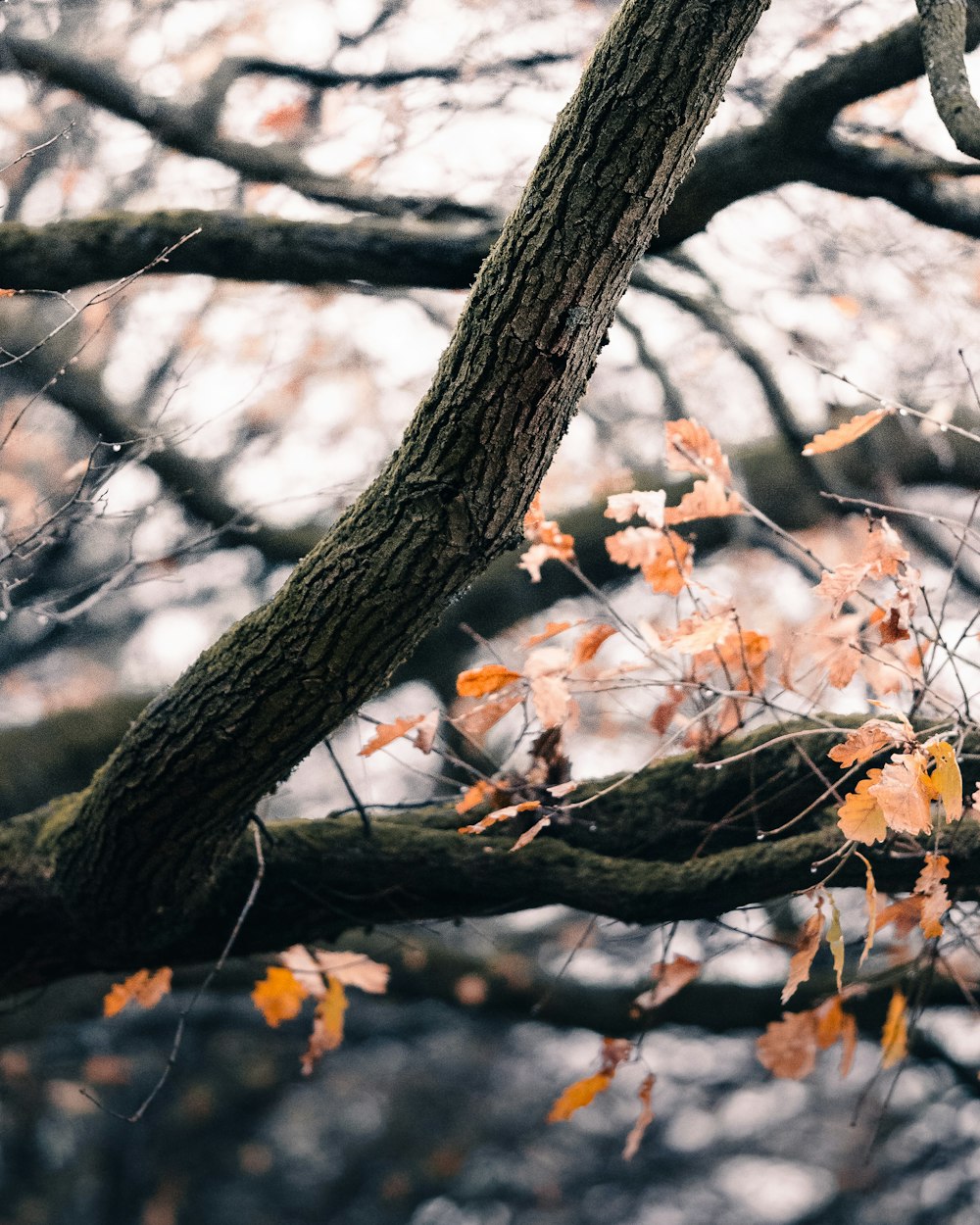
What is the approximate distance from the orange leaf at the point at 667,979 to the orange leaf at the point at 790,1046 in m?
0.26

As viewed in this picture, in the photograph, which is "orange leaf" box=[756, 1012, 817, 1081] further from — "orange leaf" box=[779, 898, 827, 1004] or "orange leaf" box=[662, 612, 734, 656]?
"orange leaf" box=[662, 612, 734, 656]

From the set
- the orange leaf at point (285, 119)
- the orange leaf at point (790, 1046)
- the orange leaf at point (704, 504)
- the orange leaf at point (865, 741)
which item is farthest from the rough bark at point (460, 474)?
the orange leaf at point (285, 119)

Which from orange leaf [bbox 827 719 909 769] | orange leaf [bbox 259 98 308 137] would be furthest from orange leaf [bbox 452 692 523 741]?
orange leaf [bbox 259 98 308 137]

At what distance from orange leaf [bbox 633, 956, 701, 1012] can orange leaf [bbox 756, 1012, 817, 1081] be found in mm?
259

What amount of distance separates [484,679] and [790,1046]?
1.35 meters

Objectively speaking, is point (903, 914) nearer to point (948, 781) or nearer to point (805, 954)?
point (805, 954)

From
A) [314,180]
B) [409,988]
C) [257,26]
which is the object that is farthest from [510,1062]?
[257,26]

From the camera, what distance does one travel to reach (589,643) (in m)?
2.23

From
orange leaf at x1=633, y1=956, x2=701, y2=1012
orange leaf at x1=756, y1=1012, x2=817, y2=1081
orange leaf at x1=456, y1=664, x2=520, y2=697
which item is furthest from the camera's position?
orange leaf at x1=756, y1=1012, x2=817, y2=1081

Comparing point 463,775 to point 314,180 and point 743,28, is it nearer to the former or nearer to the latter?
point 314,180

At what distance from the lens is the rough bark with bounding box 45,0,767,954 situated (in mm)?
1532

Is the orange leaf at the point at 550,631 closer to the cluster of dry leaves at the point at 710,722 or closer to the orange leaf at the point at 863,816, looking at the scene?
the cluster of dry leaves at the point at 710,722

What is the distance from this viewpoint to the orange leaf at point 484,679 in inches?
83.6

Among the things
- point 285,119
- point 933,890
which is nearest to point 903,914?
point 933,890
